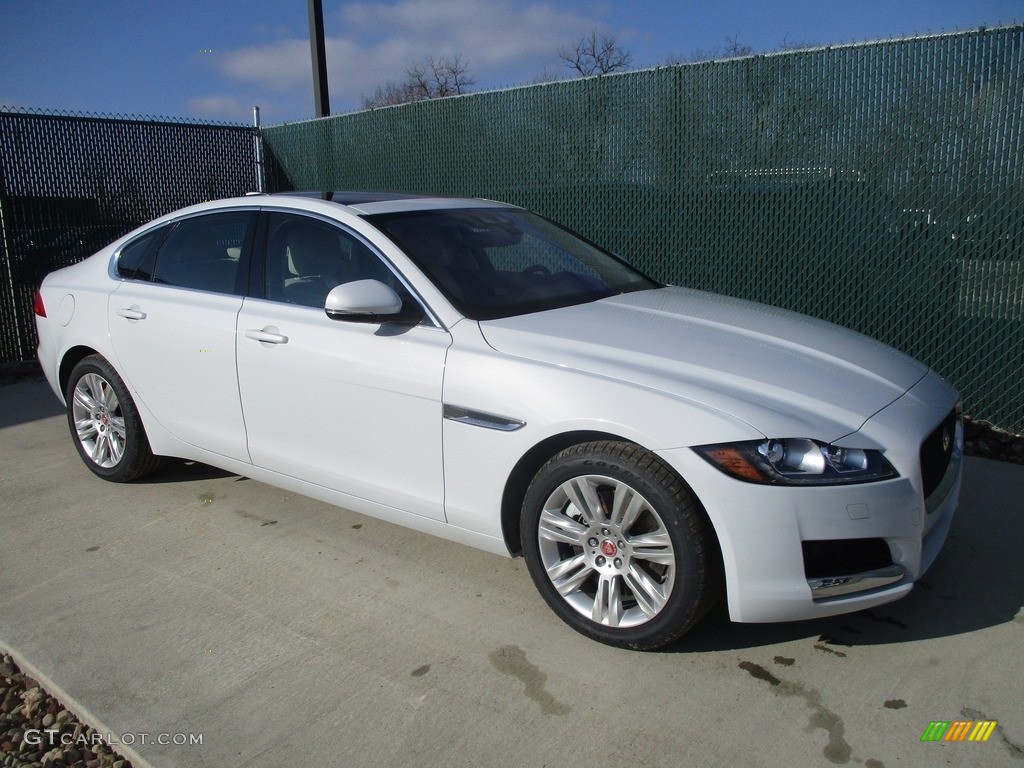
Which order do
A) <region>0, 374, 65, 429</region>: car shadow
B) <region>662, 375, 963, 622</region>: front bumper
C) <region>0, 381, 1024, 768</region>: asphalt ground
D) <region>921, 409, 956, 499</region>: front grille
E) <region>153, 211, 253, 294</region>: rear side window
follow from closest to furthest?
<region>0, 381, 1024, 768</region>: asphalt ground
<region>662, 375, 963, 622</region>: front bumper
<region>921, 409, 956, 499</region>: front grille
<region>153, 211, 253, 294</region>: rear side window
<region>0, 374, 65, 429</region>: car shadow

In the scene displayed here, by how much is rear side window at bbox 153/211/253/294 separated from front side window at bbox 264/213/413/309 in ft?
0.65

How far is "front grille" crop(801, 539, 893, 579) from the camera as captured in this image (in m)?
2.81

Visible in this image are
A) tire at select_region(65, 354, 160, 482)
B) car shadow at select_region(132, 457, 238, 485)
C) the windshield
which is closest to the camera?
the windshield

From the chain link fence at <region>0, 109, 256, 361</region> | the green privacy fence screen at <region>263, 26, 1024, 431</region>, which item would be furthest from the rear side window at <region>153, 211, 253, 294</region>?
the chain link fence at <region>0, 109, 256, 361</region>

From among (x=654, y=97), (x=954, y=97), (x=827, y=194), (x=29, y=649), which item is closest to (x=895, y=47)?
(x=954, y=97)

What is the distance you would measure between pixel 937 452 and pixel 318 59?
30.4ft

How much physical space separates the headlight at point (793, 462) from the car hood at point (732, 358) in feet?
0.16

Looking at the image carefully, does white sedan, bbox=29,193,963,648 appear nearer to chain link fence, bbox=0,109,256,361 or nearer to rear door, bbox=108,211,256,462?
rear door, bbox=108,211,256,462

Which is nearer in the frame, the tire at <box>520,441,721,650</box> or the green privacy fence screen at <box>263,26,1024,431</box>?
the tire at <box>520,441,721,650</box>

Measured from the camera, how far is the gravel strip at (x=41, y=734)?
2666 mm

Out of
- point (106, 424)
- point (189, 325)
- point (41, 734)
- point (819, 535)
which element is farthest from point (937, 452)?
Result: point (106, 424)

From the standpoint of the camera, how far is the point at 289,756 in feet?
8.54

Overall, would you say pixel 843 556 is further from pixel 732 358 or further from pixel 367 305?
pixel 367 305

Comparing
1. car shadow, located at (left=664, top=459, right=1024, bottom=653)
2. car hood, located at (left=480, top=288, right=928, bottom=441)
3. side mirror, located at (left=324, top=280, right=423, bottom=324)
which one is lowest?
car shadow, located at (left=664, top=459, right=1024, bottom=653)
